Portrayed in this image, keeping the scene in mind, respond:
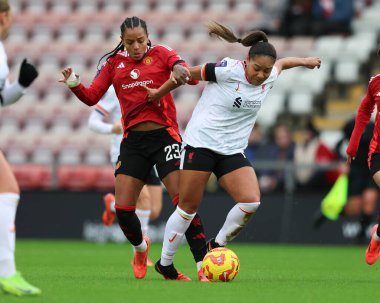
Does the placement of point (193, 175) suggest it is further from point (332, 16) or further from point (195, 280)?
point (332, 16)

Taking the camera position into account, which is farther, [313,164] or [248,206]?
[313,164]

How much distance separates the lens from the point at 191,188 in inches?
360

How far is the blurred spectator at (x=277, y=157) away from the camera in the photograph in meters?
17.8

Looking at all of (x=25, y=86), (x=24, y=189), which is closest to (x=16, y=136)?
(x=24, y=189)

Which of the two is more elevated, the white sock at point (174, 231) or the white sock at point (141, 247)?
the white sock at point (174, 231)

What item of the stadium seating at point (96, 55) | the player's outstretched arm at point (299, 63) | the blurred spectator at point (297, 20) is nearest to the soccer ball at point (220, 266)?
the player's outstretched arm at point (299, 63)

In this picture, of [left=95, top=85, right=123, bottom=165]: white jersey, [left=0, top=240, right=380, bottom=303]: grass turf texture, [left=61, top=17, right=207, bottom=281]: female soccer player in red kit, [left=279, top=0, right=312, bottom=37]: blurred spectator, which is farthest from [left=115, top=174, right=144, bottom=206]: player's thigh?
[left=279, top=0, right=312, bottom=37]: blurred spectator

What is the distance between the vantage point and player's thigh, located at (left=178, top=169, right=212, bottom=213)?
913 cm

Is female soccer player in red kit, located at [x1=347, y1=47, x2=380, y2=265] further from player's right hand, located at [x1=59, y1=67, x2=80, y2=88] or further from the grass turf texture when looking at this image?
player's right hand, located at [x1=59, y1=67, x2=80, y2=88]

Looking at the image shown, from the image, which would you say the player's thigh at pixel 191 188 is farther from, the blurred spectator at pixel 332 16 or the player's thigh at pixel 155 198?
the blurred spectator at pixel 332 16

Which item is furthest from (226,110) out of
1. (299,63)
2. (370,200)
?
(370,200)

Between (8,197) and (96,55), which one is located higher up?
(8,197)

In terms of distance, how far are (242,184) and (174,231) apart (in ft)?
2.34

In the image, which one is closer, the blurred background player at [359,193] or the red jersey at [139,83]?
the red jersey at [139,83]
